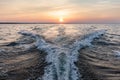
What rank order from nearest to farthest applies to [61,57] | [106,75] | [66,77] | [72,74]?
1. [66,77]
2. [72,74]
3. [106,75]
4. [61,57]

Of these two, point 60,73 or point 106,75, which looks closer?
point 60,73

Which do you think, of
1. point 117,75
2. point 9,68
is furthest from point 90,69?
point 9,68

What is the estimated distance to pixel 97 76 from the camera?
7.06 meters

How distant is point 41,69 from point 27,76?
88 cm

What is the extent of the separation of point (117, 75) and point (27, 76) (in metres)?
3.44

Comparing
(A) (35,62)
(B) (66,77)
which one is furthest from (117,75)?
(A) (35,62)

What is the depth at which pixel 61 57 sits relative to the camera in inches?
354

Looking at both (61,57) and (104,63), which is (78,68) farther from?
(104,63)

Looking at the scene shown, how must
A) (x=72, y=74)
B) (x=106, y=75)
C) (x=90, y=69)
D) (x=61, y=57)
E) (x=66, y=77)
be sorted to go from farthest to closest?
(x=61, y=57) → (x=90, y=69) → (x=106, y=75) → (x=72, y=74) → (x=66, y=77)

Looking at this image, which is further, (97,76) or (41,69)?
(41,69)

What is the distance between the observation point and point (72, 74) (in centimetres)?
681

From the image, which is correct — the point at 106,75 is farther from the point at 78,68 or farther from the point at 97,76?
the point at 78,68

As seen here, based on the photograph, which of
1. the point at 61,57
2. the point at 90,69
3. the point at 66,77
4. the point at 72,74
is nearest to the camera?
the point at 66,77

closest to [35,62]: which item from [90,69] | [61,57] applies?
[61,57]
